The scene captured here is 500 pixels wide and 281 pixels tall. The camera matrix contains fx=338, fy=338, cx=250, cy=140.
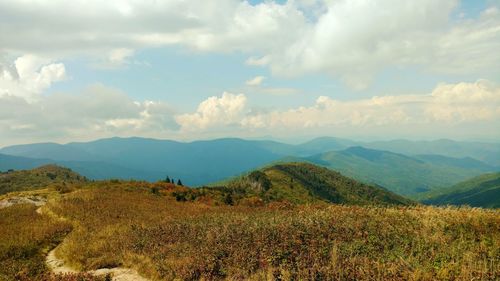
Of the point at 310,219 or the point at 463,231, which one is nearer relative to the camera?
the point at 463,231

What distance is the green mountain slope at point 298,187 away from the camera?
395 ft

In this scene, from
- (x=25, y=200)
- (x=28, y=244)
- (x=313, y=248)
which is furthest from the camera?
(x=25, y=200)

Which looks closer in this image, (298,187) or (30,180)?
(298,187)

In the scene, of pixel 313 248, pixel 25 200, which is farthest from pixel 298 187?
pixel 313 248

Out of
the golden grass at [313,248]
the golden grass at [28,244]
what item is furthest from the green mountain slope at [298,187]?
the golden grass at [313,248]

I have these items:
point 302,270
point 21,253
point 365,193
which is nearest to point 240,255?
point 302,270

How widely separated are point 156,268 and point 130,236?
5819 millimetres

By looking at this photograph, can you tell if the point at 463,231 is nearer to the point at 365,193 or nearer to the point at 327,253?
the point at 327,253

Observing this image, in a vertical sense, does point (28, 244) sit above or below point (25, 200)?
above

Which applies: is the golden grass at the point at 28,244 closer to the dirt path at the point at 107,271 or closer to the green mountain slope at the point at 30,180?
the dirt path at the point at 107,271

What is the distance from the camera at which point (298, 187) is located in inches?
5586

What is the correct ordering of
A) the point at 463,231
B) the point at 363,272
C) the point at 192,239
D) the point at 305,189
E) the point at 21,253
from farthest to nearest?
the point at 305,189 → the point at 21,253 → the point at 192,239 → the point at 463,231 → the point at 363,272

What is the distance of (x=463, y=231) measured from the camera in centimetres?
1388

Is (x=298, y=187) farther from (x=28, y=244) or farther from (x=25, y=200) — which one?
(x=28, y=244)
